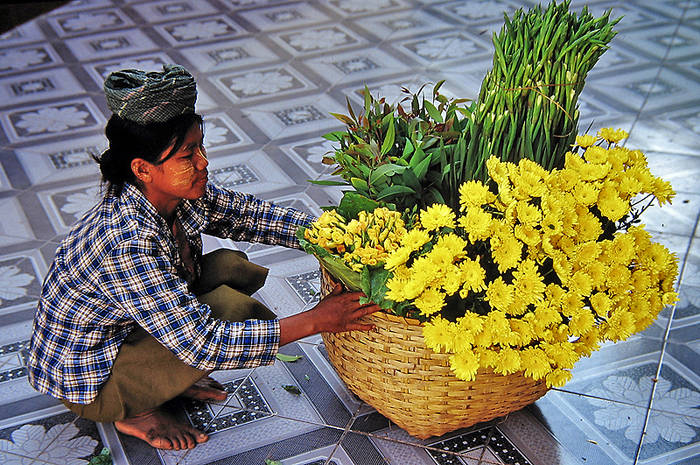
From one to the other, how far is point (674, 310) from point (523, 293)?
3.74 ft

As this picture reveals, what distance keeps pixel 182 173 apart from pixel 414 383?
702 mm

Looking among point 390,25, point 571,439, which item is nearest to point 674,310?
point 571,439

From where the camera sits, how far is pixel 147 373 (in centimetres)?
176

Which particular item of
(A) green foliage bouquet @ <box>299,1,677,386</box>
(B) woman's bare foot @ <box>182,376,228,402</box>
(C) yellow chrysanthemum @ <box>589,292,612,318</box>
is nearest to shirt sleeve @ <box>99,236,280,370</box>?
(A) green foliage bouquet @ <box>299,1,677,386</box>

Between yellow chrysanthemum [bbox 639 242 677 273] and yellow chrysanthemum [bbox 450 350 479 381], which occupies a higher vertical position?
yellow chrysanthemum [bbox 639 242 677 273]

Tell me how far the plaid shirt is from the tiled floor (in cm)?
26

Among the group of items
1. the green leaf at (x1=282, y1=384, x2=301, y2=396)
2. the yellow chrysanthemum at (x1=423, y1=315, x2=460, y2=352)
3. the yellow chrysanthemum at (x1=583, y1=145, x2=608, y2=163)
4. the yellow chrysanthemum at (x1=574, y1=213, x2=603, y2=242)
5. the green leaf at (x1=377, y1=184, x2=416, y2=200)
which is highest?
the yellow chrysanthemum at (x1=583, y1=145, x2=608, y2=163)

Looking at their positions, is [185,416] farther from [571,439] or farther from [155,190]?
[571,439]

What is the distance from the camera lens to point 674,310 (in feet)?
7.75

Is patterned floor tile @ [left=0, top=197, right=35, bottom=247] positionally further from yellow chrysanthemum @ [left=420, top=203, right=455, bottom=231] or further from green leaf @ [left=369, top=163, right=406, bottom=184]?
yellow chrysanthemum @ [left=420, top=203, right=455, bottom=231]

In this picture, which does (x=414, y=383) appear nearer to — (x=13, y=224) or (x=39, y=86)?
(x=13, y=224)

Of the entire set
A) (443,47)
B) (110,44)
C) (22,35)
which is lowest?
(22,35)

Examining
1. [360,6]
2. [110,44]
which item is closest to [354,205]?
[110,44]

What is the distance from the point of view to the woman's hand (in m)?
1.62
